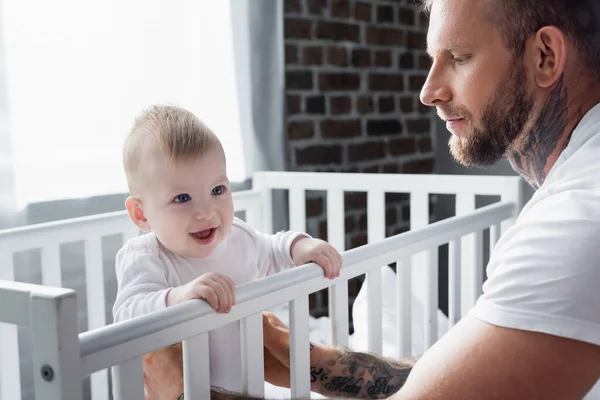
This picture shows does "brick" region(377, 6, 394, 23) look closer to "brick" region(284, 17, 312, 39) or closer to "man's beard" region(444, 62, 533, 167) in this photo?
"brick" region(284, 17, 312, 39)

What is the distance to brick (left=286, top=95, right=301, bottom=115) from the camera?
90.9 inches

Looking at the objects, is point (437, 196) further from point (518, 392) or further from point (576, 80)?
point (518, 392)

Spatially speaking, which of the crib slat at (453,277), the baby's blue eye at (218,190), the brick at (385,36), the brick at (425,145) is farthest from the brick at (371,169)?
the baby's blue eye at (218,190)

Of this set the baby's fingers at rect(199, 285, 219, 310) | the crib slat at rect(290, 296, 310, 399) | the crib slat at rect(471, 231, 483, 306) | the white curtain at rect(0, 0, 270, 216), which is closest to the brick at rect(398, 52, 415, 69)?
the white curtain at rect(0, 0, 270, 216)

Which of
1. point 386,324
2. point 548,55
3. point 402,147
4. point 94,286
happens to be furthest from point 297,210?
point 548,55

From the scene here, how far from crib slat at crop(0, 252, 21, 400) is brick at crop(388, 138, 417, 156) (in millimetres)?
1625

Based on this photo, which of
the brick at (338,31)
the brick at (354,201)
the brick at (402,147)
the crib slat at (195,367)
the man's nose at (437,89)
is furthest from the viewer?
the brick at (402,147)

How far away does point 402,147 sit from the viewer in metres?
2.82

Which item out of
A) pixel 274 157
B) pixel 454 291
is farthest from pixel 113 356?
pixel 274 157

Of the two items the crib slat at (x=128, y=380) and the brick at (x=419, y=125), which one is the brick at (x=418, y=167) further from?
the crib slat at (x=128, y=380)

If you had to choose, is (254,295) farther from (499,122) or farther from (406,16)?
(406,16)

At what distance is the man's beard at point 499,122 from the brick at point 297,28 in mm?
1289

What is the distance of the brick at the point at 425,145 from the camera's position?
2930mm

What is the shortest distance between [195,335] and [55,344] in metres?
0.19
